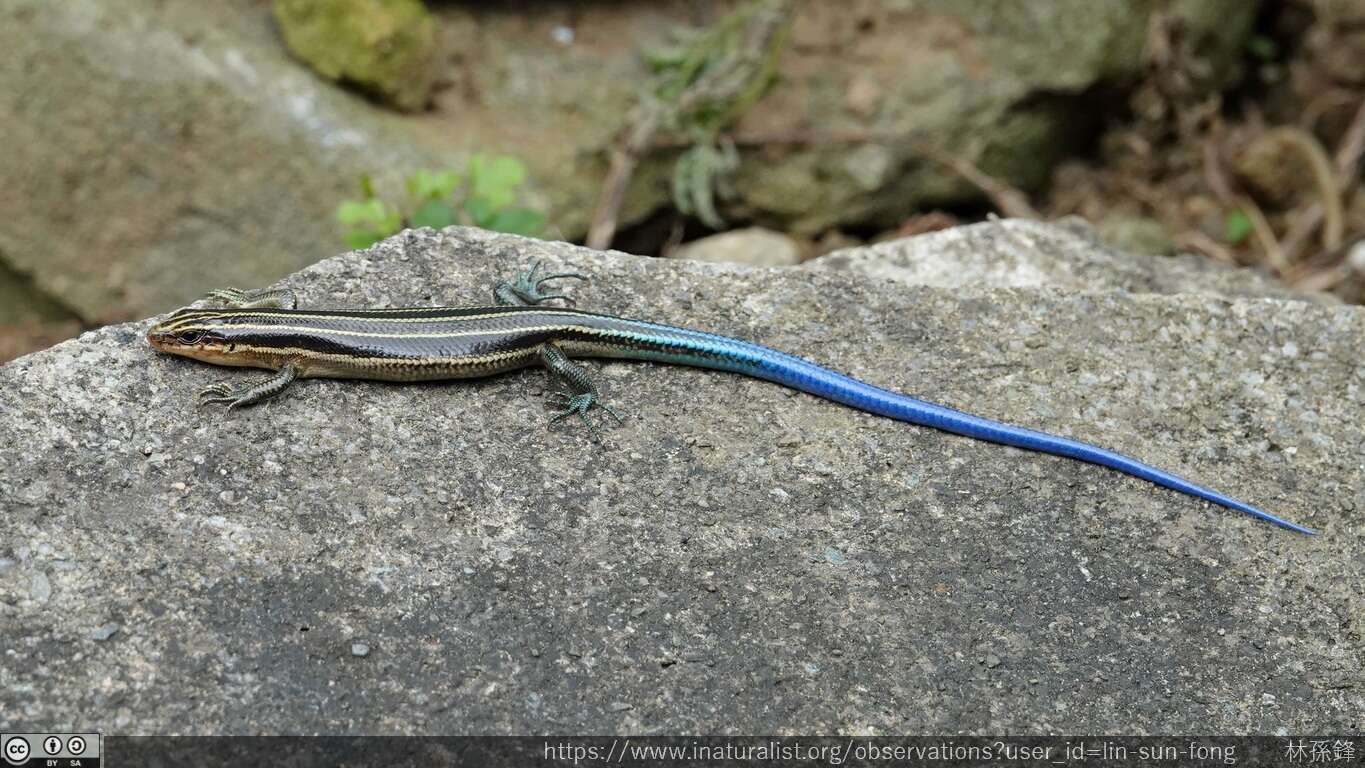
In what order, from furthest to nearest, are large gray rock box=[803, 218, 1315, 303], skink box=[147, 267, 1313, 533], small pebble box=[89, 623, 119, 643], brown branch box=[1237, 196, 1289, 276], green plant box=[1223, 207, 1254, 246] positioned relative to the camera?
1. green plant box=[1223, 207, 1254, 246]
2. brown branch box=[1237, 196, 1289, 276]
3. large gray rock box=[803, 218, 1315, 303]
4. skink box=[147, 267, 1313, 533]
5. small pebble box=[89, 623, 119, 643]

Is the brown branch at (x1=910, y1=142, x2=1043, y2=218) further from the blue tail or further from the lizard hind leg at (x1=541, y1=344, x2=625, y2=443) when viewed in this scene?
the lizard hind leg at (x1=541, y1=344, x2=625, y2=443)

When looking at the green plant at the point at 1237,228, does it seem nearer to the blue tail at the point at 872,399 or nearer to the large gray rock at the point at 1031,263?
the large gray rock at the point at 1031,263

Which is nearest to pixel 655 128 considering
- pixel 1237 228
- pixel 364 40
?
pixel 364 40

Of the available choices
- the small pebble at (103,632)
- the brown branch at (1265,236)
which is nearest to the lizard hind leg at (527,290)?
the small pebble at (103,632)

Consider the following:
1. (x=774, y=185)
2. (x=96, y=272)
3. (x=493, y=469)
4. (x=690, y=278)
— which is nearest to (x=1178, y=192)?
(x=774, y=185)

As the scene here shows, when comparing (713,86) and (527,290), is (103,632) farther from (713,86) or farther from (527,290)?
(713,86)

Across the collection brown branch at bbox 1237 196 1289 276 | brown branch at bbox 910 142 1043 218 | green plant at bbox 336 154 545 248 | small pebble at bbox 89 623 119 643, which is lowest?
brown branch at bbox 1237 196 1289 276

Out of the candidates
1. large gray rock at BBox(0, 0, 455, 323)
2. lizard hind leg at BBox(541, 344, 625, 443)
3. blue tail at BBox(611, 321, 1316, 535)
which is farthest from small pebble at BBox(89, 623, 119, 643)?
large gray rock at BBox(0, 0, 455, 323)
